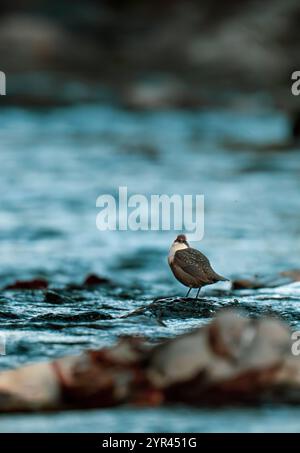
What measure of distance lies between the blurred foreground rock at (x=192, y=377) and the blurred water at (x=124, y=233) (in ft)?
0.35

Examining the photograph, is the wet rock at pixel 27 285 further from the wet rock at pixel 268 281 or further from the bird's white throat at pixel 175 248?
the bird's white throat at pixel 175 248

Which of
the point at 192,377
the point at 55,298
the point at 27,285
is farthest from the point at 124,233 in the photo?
the point at 192,377

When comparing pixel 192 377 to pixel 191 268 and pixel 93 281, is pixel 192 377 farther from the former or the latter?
pixel 93 281

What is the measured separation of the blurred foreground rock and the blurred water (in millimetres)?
107

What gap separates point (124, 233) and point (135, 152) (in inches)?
314

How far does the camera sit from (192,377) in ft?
14.7

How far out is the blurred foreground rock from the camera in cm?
447

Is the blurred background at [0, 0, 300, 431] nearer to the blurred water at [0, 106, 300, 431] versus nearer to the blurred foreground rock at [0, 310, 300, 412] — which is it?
the blurred water at [0, 106, 300, 431]

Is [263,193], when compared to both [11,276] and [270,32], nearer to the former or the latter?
[11,276]

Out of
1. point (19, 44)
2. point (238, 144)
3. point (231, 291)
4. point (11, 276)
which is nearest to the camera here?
point (231, 291)

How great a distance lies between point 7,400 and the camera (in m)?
4.49
